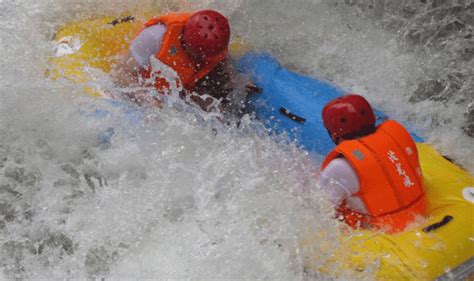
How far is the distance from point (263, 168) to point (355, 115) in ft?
2.04

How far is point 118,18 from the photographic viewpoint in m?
4.72

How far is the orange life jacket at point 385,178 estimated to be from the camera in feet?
10.7

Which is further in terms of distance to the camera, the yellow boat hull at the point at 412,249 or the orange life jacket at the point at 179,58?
the orange life jacket at the point at 179,58

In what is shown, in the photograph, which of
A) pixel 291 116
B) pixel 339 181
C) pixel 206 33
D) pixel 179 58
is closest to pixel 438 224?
pixel 339 181

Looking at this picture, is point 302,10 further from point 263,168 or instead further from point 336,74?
point 263,168

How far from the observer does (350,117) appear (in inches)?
133

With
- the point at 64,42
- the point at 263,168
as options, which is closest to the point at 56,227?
the point at 263,168

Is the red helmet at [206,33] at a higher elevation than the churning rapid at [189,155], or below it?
higher

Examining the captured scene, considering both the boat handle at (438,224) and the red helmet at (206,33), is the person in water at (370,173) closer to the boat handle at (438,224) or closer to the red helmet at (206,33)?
the boat handle at (438,224)

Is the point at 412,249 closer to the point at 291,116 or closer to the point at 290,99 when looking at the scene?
the point at 291,116

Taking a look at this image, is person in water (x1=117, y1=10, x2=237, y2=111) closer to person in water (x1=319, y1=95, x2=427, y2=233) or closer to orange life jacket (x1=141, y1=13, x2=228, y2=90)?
orange life jacket (x1=141, y1=13, x2=228, y2=90)

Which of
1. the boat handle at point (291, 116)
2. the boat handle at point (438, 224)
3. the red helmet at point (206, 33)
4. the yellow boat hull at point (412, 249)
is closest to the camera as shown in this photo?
the yellow boat hull at point (412, 249)

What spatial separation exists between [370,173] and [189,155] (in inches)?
43.1

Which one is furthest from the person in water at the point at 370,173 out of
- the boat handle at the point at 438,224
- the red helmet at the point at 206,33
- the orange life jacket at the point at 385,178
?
the red helmet at the point at 206,33
